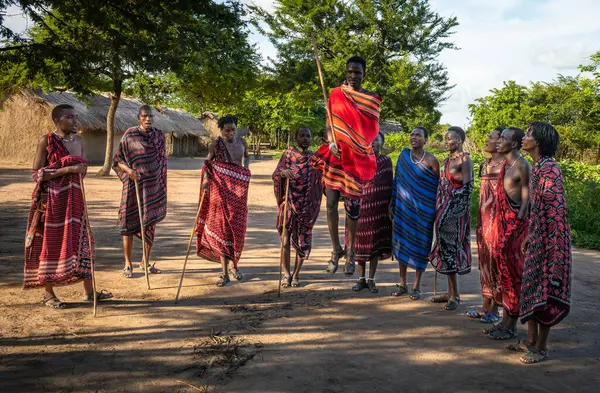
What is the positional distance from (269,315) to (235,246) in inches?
54.7

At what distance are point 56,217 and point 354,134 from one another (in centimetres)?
311

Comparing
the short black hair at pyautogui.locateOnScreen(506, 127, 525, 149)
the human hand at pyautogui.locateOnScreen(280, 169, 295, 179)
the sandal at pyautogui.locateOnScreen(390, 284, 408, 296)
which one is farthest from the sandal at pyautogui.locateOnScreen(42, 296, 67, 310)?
the short black hair at pyautogui.locateOnScreen(506, 127, 525, 149)

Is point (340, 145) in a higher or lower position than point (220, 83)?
lower

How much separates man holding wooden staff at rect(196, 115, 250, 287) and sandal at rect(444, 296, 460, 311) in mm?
2386

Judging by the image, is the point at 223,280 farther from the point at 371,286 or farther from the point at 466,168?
the point at 466,168

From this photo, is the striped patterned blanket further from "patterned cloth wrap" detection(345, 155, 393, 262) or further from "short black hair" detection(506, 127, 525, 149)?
"short black hair" detection(506, 127, 525, 149)

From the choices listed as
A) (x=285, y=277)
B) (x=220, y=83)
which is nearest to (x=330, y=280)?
(x=285, y=277)

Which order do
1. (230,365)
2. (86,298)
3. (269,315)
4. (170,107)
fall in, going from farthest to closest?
(170,107) < (86,298) < (269,315) < (230,365)

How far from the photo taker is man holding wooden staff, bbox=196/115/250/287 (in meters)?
6.04

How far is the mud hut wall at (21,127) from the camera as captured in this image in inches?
914

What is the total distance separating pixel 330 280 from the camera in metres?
6.30

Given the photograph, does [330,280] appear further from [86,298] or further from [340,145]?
[86,298]

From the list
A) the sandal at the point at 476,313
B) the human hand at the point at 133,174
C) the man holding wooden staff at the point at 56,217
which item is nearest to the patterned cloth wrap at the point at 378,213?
the sandal at the point at 476,313

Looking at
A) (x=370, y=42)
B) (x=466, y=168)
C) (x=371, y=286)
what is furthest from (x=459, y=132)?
(x=370, y=42)
